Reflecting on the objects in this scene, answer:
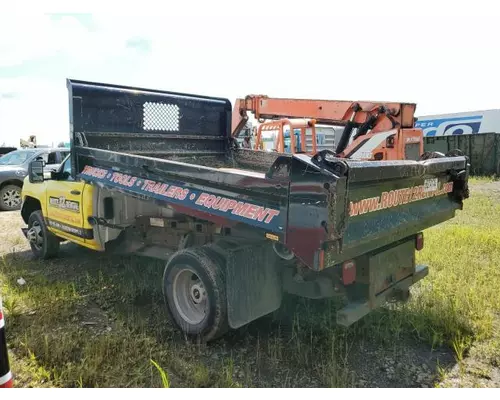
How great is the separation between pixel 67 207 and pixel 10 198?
21.7ft

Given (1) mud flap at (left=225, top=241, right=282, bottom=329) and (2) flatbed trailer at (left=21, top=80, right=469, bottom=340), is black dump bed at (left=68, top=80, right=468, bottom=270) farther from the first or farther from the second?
(1) mud flap at (left=225, top=241, right=282, bottom=329)

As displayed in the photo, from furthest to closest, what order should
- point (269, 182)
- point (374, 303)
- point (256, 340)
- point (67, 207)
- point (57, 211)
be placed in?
point (57, 211) < point (67, 207) < point (256, 340) < point (374, 303) < point (269, 182)

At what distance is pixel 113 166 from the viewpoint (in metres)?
4.39

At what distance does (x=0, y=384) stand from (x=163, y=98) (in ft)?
14.1

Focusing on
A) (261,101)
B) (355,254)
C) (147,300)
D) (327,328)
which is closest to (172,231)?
(147,300)

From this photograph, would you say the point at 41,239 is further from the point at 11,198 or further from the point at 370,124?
the point at 370,124

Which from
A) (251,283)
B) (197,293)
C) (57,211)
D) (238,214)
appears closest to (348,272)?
(251,283)

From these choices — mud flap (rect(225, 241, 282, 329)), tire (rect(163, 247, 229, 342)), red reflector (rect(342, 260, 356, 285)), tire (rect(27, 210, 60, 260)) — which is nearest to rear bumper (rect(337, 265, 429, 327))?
red reflector (rect(342, 260, 356, 285))

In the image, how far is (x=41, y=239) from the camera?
20.0ft

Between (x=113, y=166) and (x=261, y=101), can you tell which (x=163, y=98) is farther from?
(x=261, y=101)

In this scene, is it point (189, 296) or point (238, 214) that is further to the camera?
point (189, 296)

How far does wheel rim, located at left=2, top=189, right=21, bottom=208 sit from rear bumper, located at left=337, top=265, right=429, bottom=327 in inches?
390

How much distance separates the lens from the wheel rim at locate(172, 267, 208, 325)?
377 cm

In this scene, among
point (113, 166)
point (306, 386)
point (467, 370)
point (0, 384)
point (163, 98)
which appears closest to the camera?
point (0, 384)
